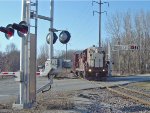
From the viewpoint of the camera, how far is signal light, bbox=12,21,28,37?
44.6 feet

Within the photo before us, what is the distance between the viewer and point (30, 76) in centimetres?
1420

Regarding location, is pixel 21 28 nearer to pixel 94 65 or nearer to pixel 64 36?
pixel 64 36

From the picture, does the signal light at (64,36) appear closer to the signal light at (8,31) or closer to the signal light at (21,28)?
the signal light at (21,28)

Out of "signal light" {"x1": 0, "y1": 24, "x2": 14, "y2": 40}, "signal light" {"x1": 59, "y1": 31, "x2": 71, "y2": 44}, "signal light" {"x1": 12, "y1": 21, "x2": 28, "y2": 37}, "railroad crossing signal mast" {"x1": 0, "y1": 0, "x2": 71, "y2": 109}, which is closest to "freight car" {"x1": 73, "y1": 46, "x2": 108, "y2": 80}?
"signal light" {"x1": 59, "y1": 31, "x2": 71, "y2": 44}

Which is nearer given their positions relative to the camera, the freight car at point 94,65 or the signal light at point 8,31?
the signal light at point 8,31

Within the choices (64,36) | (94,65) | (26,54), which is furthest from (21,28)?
(94,65)

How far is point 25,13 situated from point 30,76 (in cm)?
223

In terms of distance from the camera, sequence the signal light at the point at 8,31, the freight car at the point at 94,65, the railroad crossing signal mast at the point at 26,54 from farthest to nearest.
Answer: the freight car at the point at 94,65, the signal light at the point at 8,31, the railroad crossing signal mast at the point at 26,54

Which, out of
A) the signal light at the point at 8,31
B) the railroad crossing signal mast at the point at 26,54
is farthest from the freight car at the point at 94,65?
the signal light at the point at 8,31

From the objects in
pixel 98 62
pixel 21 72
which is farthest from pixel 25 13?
pixel 98 62

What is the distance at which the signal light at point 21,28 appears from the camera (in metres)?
13.6

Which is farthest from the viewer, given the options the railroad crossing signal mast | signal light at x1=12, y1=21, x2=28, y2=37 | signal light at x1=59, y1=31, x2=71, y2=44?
signal light at x1=59, y1=31, x2=71, y2=44

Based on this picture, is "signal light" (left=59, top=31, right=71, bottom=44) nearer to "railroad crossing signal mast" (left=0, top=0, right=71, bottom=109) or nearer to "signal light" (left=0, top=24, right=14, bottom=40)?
"railroad crossing signal mast" (left=0, top=0, right=71, bottom=109)

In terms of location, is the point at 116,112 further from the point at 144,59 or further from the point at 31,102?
the point at 144,59
